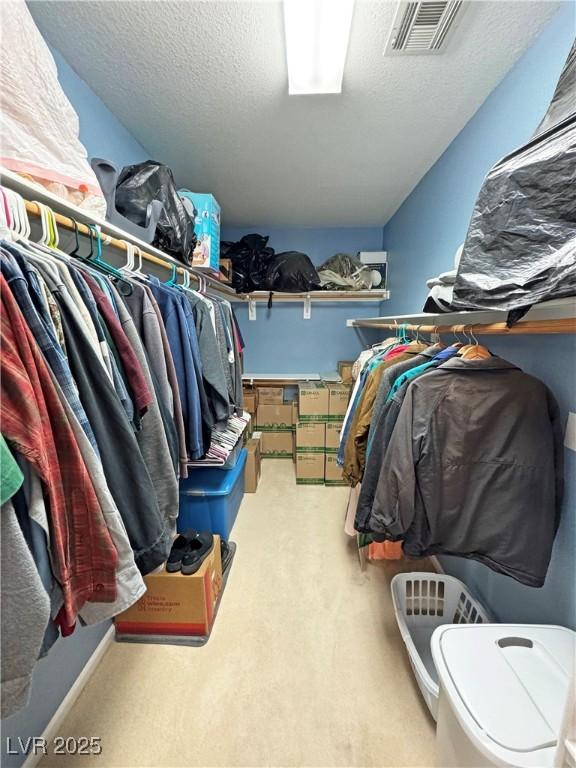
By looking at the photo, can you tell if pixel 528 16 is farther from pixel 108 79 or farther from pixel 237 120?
pixel 108 79

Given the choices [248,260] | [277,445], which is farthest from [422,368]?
[248,260]

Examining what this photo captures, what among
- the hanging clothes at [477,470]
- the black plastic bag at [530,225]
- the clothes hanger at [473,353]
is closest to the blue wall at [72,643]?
the hanging clothes at [477,470]

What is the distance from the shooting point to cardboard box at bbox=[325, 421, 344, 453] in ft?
9.29

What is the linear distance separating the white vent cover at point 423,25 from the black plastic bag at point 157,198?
1.08 metres

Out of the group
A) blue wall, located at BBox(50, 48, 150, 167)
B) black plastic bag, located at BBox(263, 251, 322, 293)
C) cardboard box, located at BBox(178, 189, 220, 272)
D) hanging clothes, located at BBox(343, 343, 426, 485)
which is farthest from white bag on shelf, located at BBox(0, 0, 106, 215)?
black plastic bag, located at BBox(263, 251, 322, 293)

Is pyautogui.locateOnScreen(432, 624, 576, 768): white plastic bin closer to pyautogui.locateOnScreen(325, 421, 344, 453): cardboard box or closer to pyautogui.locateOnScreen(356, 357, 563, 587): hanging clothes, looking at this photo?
pyautogui.locateOnScreen(356, 357, 563, 587): hanging clothes

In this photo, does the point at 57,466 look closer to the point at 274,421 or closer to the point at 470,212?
the point at 470,212

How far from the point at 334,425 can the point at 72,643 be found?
7.07ft

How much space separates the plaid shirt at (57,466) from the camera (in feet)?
1.63

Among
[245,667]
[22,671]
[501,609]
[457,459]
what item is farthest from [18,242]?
[501,609]

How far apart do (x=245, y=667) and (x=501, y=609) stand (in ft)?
3.68

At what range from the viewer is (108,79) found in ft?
4.46

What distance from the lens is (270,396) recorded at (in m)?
3.24

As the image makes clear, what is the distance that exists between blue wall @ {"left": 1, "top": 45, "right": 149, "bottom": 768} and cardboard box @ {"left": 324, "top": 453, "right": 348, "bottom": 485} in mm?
1899
